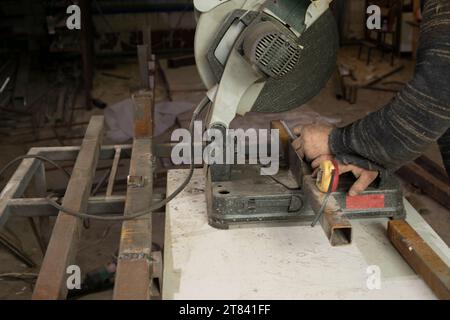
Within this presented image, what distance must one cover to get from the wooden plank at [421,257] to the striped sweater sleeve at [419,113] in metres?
0.14

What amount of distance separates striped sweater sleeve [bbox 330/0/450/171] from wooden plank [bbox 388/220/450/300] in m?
0.14

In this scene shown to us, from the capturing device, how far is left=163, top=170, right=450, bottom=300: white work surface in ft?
3.26

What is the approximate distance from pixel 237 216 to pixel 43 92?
12.1ft

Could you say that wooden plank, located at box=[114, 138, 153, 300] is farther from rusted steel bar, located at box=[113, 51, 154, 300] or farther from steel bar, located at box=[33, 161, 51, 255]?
steel bar, located at box=[33, 161, 51, 255]

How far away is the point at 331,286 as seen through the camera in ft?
3.31

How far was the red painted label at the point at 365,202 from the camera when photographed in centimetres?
119

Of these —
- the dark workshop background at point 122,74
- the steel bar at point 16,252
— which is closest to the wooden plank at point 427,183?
the dark workshop background at point 122,74

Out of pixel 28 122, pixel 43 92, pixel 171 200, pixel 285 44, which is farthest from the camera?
pixel 43 92

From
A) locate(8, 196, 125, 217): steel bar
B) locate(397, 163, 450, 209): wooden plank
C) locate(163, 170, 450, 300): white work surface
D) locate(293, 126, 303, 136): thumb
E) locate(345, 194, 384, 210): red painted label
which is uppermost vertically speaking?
locate(293, 126, 303, 136): thumb

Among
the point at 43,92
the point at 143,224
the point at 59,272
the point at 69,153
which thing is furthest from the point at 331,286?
the point at 43,92

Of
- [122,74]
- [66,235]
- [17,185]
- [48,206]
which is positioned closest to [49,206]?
[48,206]

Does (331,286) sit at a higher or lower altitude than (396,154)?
lower

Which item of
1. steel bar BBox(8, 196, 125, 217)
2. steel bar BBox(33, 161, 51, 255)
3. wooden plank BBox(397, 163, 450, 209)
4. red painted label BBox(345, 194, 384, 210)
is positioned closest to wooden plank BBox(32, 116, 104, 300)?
steel bar BBox(8, 196, 125, 217)
